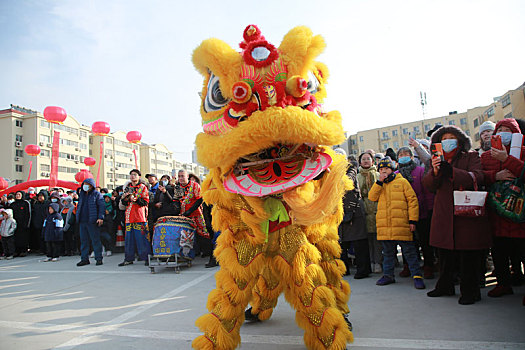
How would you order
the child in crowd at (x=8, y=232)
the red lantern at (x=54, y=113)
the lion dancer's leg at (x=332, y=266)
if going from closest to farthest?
the lion dancer's leg at (x=332, y=266)
the child in crowd at (x=8, y=232)
the red lantern at (x=54, y=113)

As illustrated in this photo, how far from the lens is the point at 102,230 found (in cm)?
810

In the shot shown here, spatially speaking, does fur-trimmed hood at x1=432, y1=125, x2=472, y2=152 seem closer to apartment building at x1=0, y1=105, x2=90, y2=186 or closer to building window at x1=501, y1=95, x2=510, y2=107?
building window at x1=501, y1=95, x2=510, y2=107

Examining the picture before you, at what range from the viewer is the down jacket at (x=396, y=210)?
3.82 meters

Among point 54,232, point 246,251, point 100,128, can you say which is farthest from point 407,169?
point 100,128

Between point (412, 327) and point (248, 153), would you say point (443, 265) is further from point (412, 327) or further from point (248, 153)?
point (248, 153)

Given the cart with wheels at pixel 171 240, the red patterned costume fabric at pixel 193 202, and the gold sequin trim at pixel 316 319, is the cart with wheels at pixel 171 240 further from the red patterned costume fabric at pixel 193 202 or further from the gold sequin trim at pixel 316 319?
the gold sequin trim at pixel 316 319

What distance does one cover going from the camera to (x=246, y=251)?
2.24m

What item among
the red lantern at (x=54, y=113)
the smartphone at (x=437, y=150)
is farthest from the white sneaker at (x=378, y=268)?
the red lantern at (x=54, y=113)

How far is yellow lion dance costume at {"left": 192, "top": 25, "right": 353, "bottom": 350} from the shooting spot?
2.04 m

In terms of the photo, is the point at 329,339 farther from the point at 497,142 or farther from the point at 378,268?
the point at 378,268

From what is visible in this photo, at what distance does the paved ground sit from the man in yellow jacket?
25 centimetres

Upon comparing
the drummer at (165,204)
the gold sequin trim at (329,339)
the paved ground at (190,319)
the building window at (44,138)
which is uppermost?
the building window at (44,138)

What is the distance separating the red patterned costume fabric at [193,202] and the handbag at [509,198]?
173 inches

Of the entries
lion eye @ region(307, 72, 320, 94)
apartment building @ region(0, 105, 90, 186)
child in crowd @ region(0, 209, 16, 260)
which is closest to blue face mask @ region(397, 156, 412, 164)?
lion eye @ region(307, 72, 320, 94)
